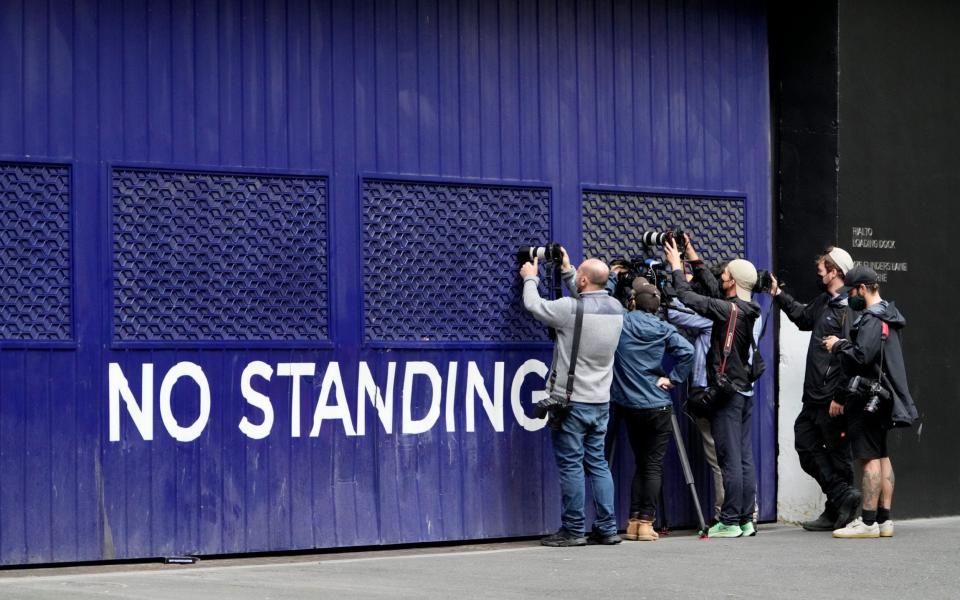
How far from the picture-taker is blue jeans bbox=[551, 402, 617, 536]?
33.9ft

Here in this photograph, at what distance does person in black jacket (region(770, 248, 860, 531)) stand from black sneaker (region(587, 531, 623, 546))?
175 cm

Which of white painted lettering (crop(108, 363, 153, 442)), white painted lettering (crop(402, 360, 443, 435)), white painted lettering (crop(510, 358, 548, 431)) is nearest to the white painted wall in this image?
white painted lettering (crop(510, 358, 548, 431))

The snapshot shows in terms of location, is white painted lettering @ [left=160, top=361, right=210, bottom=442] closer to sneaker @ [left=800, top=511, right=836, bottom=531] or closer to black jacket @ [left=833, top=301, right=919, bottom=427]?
black jacket @ [left=833, top=301, right=919, bottom=427]

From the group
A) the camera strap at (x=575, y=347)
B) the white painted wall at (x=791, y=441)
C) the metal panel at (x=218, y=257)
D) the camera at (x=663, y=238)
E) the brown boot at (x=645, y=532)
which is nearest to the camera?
the metal panel at (x=218, y=257)

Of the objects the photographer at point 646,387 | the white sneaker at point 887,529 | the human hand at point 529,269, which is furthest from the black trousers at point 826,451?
the human hand at point 529,269

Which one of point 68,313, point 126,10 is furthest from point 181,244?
point 126,10

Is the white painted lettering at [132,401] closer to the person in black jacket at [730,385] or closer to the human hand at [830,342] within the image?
the person in black jacket at [730,385]

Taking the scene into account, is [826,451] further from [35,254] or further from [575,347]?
[35,254]

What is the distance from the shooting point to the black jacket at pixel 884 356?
418 inches

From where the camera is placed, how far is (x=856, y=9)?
1185cm

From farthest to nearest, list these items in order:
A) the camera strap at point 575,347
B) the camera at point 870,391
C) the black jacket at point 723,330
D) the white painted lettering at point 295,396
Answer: the black jacket at point 723,330 < the camera at point 870,391 < the camera strap at point 575,347 < the white painted lettering at point 295,396

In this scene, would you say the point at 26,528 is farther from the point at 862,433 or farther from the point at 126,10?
the point at 862,433

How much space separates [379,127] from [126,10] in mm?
1885

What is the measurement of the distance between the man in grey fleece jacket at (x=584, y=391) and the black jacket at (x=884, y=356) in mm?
1737
